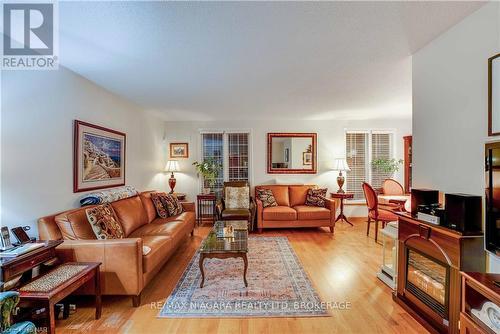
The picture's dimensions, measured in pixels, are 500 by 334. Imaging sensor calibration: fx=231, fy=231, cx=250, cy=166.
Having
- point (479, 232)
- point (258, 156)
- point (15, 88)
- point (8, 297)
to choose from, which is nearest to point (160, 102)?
point (15, 88)

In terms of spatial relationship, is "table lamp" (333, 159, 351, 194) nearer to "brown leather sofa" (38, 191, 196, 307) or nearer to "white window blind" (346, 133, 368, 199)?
"white window blind" (346, 133, 368, 199)

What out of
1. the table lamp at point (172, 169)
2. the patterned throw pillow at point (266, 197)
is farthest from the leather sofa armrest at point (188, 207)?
the patterned throw pillow at point (266, 197)

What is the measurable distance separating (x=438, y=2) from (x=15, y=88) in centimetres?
343

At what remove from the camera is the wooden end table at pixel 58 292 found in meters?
1.55

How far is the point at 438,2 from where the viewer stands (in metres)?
1.56

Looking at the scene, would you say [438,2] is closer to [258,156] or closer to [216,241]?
[216,241]

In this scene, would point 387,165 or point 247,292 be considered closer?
point 247,292

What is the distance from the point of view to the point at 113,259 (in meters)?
2.14

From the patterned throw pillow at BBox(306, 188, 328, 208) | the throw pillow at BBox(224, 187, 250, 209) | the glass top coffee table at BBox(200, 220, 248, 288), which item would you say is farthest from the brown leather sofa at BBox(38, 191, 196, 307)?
the patterned throw pillow at BBox(306, 188, 328, 208)

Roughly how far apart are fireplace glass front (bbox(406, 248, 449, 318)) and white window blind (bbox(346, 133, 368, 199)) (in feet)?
12.0

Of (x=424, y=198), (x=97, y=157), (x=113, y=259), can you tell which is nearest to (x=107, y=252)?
(x=113, y=259)

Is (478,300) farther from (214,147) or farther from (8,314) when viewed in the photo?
(214,147)

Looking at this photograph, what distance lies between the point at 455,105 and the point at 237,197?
151 inches

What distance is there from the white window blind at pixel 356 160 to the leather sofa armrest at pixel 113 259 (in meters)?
4.94
